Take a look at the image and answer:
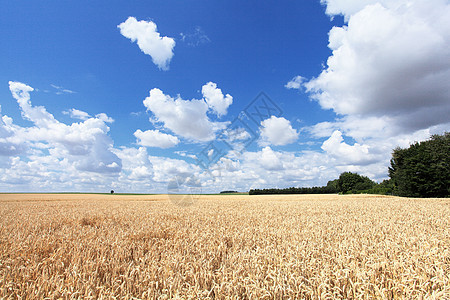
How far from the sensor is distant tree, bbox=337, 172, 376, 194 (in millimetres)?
93438

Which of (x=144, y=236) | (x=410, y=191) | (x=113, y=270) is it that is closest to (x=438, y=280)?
(x=113, y=270)

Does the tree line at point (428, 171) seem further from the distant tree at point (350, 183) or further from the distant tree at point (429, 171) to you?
the distant tree at point (350, 183)

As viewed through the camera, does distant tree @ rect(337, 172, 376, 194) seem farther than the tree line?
Yes

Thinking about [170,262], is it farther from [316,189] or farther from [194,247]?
[316,189]

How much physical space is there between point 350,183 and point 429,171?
45.0 metres

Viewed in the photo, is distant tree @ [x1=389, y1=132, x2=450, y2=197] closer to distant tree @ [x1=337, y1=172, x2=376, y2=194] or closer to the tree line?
the tree line

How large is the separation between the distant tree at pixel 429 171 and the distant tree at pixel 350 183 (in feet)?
118

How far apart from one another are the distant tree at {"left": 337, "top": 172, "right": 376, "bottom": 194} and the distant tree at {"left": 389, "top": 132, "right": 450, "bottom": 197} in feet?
118

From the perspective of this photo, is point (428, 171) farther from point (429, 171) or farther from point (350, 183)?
point (350, 183)

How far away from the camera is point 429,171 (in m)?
Answer: 52.9

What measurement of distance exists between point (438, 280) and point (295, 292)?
181cm

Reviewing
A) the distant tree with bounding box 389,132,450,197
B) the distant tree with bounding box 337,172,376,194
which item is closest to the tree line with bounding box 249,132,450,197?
the distant tree with bounding box 389,132,450,197

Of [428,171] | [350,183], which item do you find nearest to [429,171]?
[428,171]

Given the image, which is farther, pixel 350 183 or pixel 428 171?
pixel 350 183
